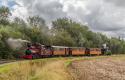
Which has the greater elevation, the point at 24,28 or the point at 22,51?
the point at 24,28

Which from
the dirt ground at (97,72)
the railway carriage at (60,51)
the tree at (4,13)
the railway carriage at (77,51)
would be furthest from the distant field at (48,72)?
the tree at (4,13)

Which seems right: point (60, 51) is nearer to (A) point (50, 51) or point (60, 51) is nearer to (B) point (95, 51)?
(A) point (50, 51)

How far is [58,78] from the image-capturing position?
2816 centimetres

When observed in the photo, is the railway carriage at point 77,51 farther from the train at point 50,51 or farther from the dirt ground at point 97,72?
the dirt ground at point 97,72

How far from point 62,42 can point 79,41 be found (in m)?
13.7

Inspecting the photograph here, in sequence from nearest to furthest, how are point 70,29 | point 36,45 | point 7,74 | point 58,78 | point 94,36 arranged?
point 7,74 < point 58,78 < point 36,45 < point 70,29 < point 94,36

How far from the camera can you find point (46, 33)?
100312mm

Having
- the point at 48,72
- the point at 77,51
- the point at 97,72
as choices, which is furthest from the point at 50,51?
the point at 48,72

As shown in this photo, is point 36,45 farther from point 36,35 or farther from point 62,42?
point 62,42

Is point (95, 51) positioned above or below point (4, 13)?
below

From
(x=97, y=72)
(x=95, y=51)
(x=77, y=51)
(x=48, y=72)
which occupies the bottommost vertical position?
(x=97, y=72)

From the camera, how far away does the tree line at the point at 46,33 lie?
6425cm

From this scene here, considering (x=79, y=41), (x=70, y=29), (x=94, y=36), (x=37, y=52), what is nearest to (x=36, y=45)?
(x=37, y=52)

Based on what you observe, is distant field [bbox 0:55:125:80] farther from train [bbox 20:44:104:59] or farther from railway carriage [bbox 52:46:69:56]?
railway carriage [bbox 52:46:69:56]
